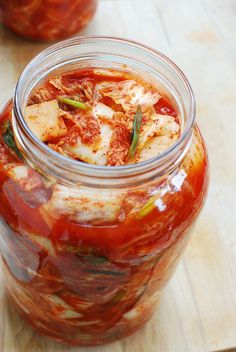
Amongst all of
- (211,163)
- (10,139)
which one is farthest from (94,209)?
(211,163)

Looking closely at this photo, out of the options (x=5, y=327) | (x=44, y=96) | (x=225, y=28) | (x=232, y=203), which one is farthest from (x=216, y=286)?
(x=225, y=28)

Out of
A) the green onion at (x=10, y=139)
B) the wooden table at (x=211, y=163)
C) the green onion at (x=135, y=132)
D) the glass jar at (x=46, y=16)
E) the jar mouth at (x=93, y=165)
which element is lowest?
the wooden table at (x=211, y=163)

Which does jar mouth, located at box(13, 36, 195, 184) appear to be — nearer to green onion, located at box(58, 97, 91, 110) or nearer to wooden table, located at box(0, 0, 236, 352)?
green onion, located at box(58, 97, 91, 110)

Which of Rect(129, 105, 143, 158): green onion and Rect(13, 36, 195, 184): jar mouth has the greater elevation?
Rect(13, 36, 195, 184): jar mouth

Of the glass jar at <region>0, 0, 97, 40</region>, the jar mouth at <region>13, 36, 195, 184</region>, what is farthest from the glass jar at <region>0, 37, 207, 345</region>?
the glass jar at <region>0, 0, 97, 40</region>

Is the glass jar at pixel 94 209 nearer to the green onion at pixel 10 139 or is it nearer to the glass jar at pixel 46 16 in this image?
the green onion at pixel 10 139

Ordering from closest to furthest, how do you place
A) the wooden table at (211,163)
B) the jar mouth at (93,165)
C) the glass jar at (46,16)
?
1. the jar mouth at (93,165)
2. the wooden table at (211,163)
3. the glass jar at (46,16)

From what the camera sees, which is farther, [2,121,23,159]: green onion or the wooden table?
→ the wooden table

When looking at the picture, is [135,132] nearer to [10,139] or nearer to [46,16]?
[10,139]

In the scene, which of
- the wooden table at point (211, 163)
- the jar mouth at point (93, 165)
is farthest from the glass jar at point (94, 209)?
the wooden table at point (211, 163)

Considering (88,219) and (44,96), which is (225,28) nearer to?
(44,96)
